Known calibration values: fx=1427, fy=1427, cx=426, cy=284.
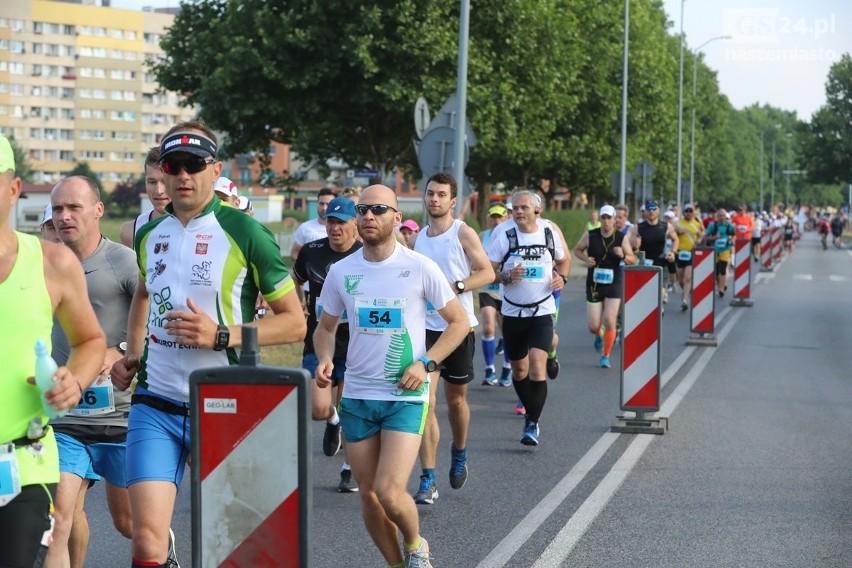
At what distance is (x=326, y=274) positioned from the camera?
8.74 m

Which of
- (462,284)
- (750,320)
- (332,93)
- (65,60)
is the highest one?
(65,60)

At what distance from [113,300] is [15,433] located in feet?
7.08

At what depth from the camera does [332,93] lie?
3269cm

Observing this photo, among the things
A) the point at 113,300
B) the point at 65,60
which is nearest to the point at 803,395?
the point at 113,300

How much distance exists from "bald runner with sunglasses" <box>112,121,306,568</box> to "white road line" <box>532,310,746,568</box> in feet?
7.54

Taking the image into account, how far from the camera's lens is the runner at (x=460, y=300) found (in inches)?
323

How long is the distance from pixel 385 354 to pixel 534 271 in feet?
15.3

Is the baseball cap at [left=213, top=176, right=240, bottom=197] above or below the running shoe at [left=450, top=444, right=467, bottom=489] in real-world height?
above

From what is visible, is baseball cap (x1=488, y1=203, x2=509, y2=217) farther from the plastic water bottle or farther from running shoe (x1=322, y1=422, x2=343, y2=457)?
the plastic water bottle

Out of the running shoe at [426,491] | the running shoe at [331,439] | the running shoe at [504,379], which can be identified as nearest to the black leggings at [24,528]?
the running shoe at [426,491]

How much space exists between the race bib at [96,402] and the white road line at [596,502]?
2.24 meters

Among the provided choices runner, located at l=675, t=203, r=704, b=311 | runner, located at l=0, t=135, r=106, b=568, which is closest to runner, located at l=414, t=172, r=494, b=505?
runner, located at l=0, t=135, r=106, b=568

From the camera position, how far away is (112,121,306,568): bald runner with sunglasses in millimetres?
4965

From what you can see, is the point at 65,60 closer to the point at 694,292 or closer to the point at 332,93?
the point at 332,93
